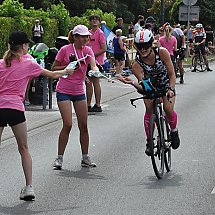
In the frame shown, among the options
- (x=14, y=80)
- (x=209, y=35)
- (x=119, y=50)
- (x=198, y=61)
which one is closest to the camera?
(x=14, y=80)

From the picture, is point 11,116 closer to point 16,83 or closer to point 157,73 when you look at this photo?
point 16,83

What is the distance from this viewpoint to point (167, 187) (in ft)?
27.9

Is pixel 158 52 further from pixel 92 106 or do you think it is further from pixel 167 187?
pixel 92 106

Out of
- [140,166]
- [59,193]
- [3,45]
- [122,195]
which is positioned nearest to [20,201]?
[59,193]

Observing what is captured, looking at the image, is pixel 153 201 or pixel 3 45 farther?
pixel 3 45

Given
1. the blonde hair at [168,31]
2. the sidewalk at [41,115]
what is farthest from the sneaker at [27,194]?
the blonde hair at [168,31]

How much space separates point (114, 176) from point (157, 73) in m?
1.38

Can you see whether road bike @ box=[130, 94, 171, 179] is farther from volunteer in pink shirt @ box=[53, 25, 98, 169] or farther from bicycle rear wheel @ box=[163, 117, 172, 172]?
volunteer in pink shirt @ box=[53, 25, 98, 169]

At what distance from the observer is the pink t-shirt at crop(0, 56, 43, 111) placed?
303 inches

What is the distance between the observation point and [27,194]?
25.5 ft

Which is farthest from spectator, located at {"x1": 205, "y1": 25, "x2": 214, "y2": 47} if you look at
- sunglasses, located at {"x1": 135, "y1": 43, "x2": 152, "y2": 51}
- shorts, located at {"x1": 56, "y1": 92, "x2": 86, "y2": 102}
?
sunglasses, located at {"x1": 135, "y1": 43, "x2": 152, "y2": 51}

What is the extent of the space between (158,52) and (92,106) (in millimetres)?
7233

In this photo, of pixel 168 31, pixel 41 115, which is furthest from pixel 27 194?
pixel 168 31

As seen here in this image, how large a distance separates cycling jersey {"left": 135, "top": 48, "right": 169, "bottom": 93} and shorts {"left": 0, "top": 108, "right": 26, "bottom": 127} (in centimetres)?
201
